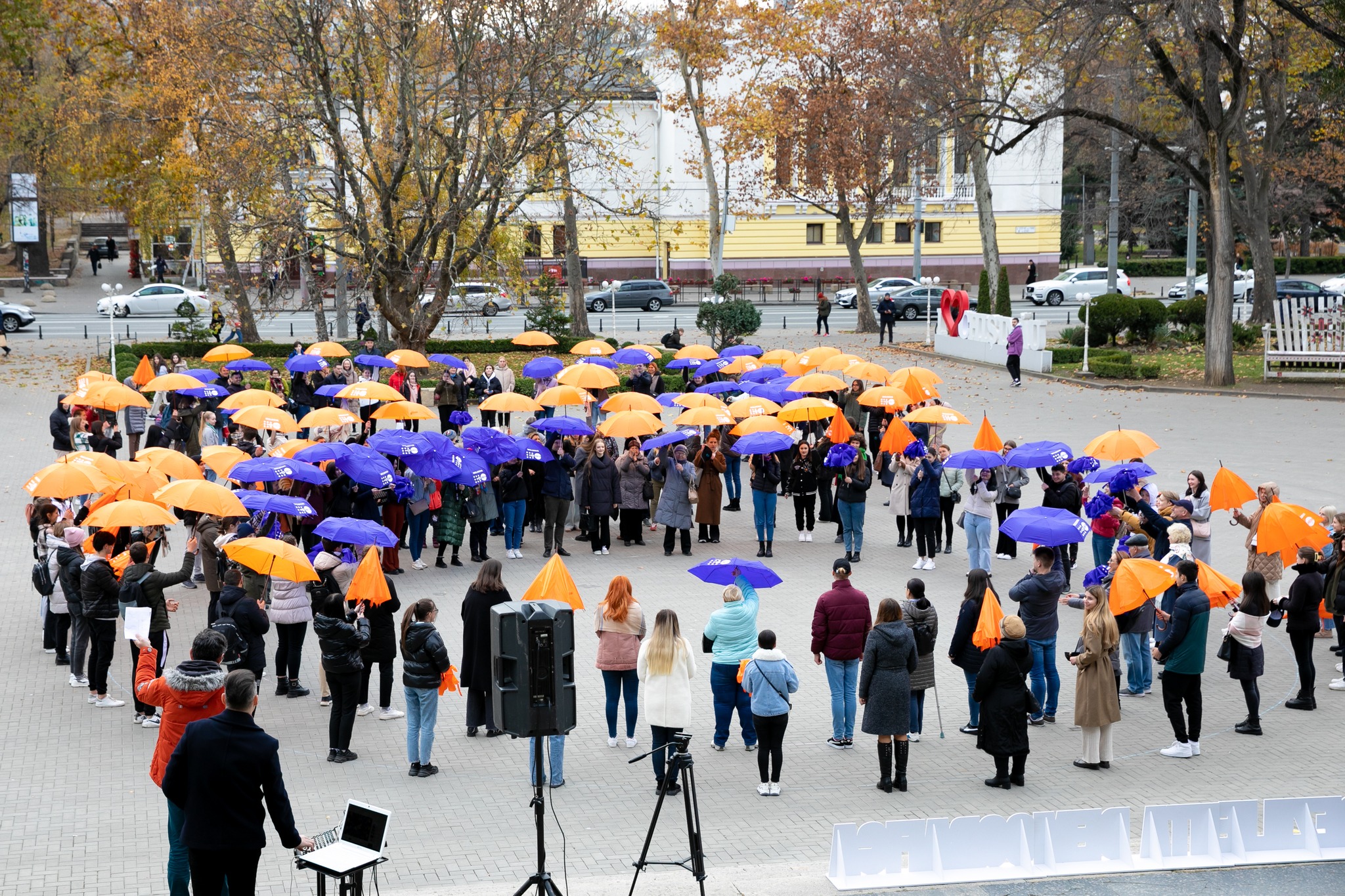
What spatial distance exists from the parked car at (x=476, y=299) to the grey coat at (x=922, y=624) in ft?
74.1

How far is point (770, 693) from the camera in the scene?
9469 millimetres

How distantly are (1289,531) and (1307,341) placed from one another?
21.1 meters

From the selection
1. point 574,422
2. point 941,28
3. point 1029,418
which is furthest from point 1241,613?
point 941,28

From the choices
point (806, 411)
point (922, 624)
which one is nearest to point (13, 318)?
point (806, 411)

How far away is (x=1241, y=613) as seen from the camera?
11.0m

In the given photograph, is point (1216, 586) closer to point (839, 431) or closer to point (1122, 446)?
point (1122, 446)

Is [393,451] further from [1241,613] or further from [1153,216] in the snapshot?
[1153,216]

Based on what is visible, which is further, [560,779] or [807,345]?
[807,345]

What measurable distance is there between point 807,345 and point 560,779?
30254 millimetres

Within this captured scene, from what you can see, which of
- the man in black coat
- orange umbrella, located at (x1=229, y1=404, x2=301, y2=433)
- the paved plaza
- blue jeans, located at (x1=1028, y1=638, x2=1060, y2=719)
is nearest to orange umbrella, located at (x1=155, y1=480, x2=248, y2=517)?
the paved plaza

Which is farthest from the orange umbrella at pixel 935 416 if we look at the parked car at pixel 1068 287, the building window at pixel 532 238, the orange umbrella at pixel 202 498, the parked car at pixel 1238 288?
the parked car at pixel 1068 287

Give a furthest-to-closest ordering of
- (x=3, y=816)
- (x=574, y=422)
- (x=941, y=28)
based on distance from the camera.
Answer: (x=941, y=28)
(x=574, y=422)
(x=3, y=816)

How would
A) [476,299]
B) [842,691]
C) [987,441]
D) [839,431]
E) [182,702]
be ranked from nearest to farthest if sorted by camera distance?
[182,702]
[842,691]
[987,441]
[839,431]
[476,299]

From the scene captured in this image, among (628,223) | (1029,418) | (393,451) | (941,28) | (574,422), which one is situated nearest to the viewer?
(393,451)
